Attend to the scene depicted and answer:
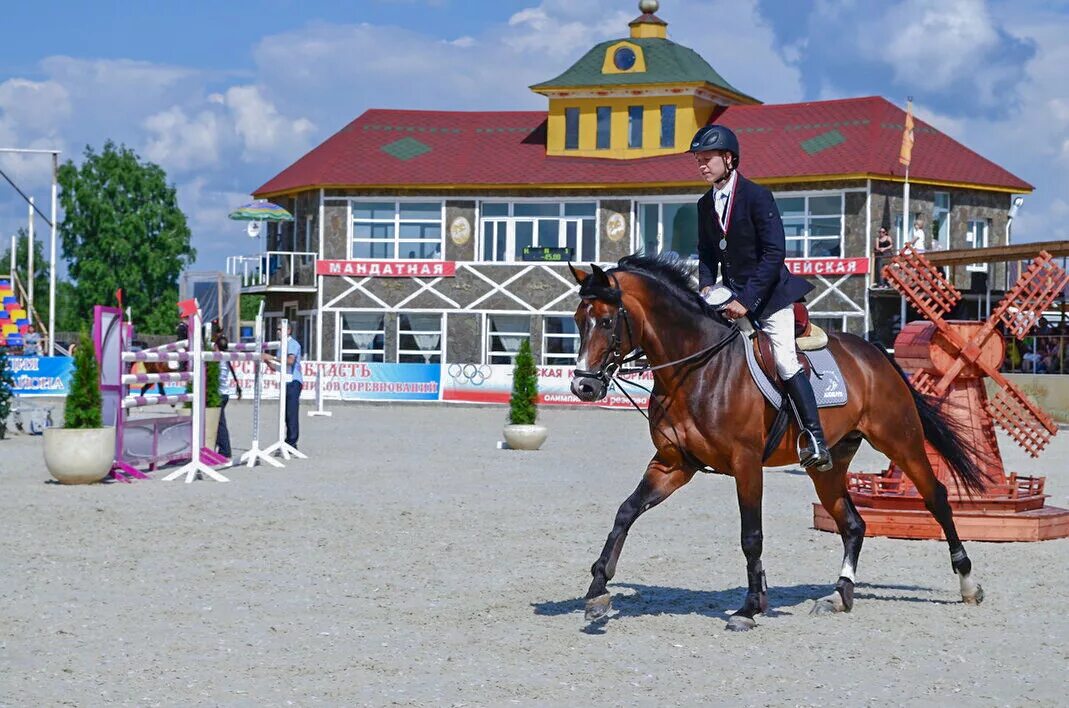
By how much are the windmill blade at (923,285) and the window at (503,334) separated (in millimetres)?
34199

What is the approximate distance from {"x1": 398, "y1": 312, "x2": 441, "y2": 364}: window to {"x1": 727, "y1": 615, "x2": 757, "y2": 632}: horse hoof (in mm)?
41181

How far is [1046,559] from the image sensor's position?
12.2 meters

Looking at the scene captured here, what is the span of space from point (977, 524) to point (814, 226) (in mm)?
33643

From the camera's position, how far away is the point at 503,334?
1946 inches

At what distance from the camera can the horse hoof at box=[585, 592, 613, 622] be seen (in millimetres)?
8781

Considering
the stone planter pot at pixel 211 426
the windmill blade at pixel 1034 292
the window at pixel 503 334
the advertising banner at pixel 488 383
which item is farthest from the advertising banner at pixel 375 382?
the windmill blade at pixel 1034 292

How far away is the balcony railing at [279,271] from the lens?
5106cm

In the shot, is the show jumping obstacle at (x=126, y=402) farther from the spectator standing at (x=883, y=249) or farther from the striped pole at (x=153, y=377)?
the spectator standing at (x=883, y=249)

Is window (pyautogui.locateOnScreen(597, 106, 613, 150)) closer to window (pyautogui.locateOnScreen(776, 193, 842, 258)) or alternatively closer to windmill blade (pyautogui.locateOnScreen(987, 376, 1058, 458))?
Answer: window (pyautogui.locateOnScreen(776, 193, 842, 258))

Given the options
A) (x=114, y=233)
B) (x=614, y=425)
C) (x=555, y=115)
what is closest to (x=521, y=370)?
(x=614, y=425)

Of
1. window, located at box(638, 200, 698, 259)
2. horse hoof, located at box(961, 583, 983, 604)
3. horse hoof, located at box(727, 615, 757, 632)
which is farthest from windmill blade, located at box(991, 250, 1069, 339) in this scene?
window, located at box(638, 200, 698, 259)

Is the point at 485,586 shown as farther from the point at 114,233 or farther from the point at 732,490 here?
the point at 114,233

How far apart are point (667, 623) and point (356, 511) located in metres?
6.87

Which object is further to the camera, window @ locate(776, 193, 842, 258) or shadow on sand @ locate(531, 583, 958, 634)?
window @ locate(776, 193, 842, 258)
